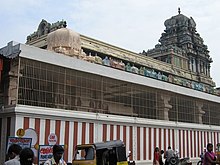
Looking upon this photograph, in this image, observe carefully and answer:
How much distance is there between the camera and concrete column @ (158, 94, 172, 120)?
25858 millimetres

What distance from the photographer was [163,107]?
26.1 metres

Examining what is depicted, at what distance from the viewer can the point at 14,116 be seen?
52.9 ft

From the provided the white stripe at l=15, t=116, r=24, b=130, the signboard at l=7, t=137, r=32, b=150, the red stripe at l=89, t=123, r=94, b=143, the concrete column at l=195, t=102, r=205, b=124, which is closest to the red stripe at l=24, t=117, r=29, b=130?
the white stripe at l=15, t=116, r=24, b=130

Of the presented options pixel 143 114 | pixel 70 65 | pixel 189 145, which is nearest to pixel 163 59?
pixel 189 145

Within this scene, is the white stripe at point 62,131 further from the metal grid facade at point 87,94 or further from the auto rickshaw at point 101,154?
the auto rickshaw at point 101,154

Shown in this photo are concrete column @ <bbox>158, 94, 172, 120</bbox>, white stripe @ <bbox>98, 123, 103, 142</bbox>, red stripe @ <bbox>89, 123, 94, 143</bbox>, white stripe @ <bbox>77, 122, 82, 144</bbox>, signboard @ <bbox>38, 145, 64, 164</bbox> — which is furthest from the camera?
concrete column @ <bbox>158, 94, 172, 120</bbox>

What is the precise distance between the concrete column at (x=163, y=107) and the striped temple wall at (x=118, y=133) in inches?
24.9

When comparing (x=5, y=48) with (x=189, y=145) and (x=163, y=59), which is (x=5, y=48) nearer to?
(x=189, y=145)

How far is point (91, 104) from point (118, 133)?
2938 millimetres

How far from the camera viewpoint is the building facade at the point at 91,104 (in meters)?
16.9

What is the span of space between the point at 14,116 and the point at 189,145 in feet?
56.3

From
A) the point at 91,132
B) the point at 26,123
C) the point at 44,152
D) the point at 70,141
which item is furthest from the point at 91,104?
the point at 44,152

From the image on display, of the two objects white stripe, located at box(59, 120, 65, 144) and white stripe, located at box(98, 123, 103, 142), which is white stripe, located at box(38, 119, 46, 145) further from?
white stripe, located at box(98, 123, 103, 142)

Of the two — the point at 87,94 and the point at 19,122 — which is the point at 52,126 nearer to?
the point at 19,122
